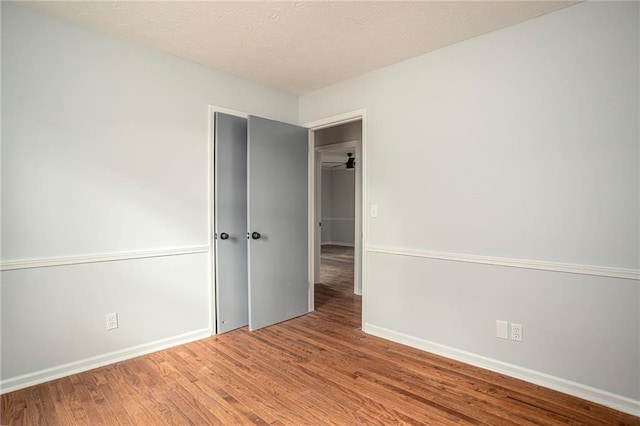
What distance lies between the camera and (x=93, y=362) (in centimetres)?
241

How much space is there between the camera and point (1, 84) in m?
2.06

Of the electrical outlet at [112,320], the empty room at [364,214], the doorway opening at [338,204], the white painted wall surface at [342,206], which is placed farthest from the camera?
the white painted wall surface at [342,206]

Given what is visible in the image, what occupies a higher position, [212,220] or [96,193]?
[96,193]

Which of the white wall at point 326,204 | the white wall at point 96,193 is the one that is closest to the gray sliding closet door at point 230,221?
the white wall at point 96,193

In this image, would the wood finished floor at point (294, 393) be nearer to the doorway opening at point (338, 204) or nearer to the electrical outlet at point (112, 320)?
the electrical outlet at point (112, 320)

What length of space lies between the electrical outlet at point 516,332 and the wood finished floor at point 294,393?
0.28 meters

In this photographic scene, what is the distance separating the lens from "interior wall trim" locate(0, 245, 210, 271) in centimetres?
212

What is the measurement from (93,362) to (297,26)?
2.92 meters

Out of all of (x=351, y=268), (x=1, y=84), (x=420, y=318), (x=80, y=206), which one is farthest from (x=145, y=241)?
(x=351, y=268)

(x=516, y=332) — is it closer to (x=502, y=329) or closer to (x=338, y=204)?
(x=502, y=329)

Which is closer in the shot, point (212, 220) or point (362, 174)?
point (212, 220)

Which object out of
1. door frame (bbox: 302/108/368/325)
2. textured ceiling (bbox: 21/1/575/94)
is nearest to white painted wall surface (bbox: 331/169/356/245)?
door frame (bbox: 302/108/368/325)

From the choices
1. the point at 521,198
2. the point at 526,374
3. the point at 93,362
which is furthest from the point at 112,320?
the point at 521,198

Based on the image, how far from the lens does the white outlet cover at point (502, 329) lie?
235 centimetres
